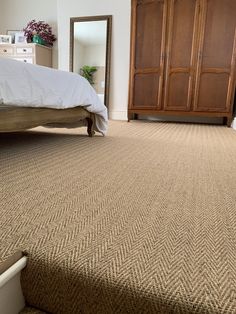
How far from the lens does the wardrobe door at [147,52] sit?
3.23m

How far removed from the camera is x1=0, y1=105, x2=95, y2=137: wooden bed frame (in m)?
1.28

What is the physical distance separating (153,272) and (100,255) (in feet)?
0.36

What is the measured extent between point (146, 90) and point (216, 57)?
38.4 inches

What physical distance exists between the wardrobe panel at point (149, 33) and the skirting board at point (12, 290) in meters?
3.31

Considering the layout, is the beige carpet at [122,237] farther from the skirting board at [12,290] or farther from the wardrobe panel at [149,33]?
the wardrobe panel at [149,33]

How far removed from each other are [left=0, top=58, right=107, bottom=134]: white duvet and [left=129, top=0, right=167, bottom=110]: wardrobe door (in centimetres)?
162

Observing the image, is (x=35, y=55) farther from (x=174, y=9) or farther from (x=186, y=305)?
(x=186, y=305)

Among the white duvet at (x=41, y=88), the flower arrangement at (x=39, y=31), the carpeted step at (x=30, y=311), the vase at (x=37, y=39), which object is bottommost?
the carpeted step at (x=30, y=311)

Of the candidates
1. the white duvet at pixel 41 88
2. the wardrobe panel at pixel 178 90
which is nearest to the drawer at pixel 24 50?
the wardrobe panel at pixel 178 90

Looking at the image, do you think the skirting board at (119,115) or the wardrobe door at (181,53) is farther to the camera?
the skirting board at (119,115)

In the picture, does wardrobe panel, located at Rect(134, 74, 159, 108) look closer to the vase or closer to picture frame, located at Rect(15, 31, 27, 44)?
the vase

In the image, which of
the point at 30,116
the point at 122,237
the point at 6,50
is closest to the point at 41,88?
the point at 30,116

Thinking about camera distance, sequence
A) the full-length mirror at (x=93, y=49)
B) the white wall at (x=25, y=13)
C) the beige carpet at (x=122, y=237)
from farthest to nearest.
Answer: the white wall at (x=25, y=13)
the full-length mirror at (x=93, y=49)
the beige carpet at (x=122, y=237)

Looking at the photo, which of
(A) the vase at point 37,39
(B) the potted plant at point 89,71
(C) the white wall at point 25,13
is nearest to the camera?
(B) the potted plant at point 89,71
